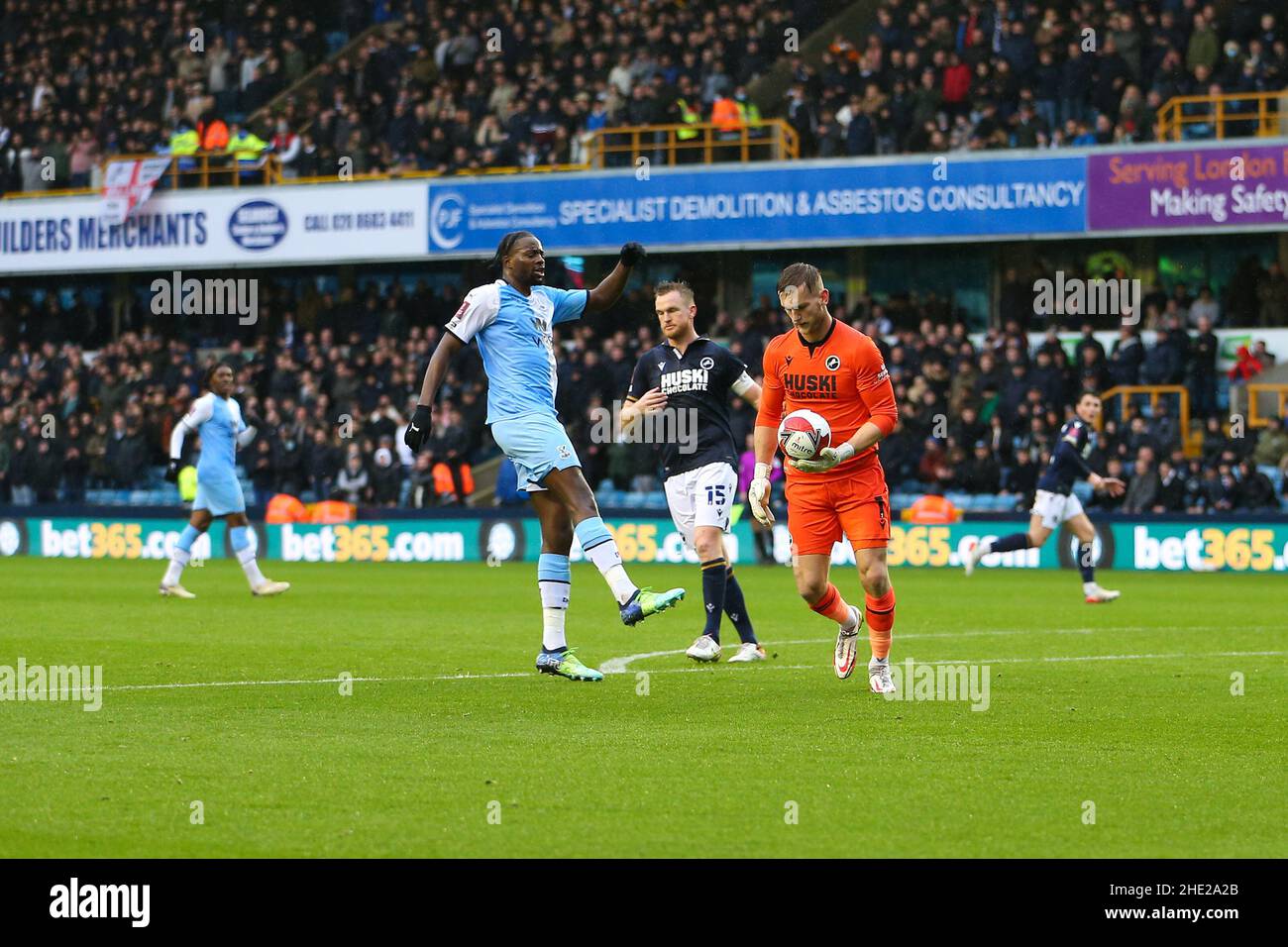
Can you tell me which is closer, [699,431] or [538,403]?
[538,403]

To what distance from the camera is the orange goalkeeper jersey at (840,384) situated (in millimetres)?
10266

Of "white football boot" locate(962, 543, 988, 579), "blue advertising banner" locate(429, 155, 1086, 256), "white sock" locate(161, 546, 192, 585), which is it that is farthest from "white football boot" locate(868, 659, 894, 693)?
"blue advertising banner" locate(429, 155, 1086, 256)

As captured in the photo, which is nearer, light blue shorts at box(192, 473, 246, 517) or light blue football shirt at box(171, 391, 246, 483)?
light blue football shirt at box(171, 391, 246, 483)

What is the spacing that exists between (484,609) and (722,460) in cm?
595

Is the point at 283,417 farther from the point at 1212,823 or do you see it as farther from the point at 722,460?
the point at 1212,823

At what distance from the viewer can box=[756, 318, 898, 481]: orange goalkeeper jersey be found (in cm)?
1027

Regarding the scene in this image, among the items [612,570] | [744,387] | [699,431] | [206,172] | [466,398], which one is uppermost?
[206,172]

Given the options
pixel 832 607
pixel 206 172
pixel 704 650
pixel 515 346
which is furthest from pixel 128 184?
pixel 832 607

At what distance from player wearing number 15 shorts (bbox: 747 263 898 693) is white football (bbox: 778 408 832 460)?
5 centimetres

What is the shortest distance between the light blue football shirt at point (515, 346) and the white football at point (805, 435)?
140 cm

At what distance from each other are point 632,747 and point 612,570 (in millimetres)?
2217

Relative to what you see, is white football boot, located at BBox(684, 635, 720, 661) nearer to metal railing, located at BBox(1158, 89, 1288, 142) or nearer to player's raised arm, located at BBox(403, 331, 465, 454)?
player's raised arm, located at BBox(403, 331, 465, 454)

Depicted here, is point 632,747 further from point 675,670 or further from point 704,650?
point 704,650

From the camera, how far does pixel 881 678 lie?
10.5 m
